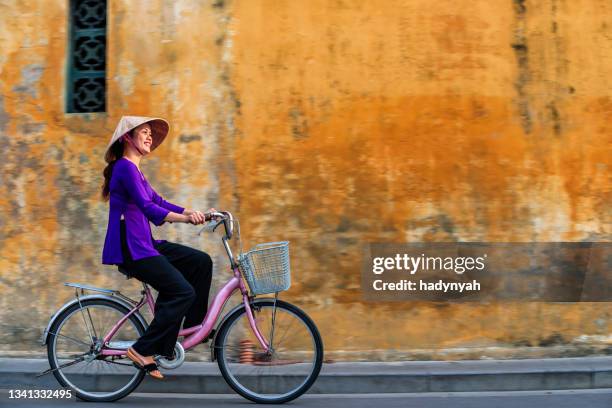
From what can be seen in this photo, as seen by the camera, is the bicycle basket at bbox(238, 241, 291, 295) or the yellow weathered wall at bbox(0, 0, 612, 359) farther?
the yellow weathered wall at bbox(0, 0, 612, 359)

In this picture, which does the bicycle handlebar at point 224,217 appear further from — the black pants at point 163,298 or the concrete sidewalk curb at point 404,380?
the concrete sidewalk curb at point 404,380

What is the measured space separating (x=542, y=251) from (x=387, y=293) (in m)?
1.40

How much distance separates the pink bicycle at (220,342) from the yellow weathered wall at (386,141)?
1.41m

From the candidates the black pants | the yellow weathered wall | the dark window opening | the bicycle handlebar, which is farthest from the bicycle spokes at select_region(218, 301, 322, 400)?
the dark window opening

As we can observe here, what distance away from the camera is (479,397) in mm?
6078

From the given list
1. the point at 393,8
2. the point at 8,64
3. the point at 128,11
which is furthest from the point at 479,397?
the point at 8,64

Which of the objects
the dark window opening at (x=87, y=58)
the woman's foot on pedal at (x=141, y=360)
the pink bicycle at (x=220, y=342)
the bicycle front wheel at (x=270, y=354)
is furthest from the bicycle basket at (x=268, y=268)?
the dark window opening at (x=87, y=58)

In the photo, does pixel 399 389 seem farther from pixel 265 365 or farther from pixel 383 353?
pixel 265 365

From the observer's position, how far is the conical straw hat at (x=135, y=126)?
217 inches

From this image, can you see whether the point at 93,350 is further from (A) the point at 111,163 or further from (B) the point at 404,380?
(B) the point at 404,380

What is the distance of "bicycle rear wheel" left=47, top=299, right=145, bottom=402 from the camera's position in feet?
18.8

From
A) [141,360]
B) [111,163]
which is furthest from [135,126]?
[141,360]

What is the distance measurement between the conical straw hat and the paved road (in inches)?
70.2

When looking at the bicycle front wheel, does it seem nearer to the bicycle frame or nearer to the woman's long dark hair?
the bicycle frame
